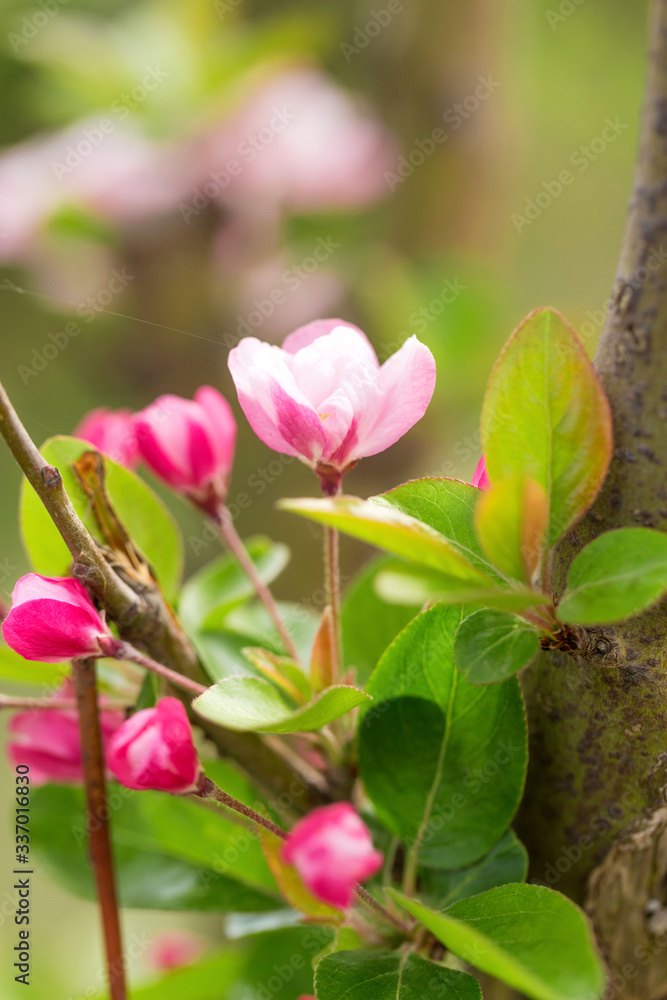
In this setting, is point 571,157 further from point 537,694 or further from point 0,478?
point 537,694

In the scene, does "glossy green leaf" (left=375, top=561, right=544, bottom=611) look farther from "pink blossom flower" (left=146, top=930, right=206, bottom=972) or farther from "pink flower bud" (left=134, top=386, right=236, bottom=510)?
"pink blossom flower" (left=146, top=930, right=206, bottom=972)

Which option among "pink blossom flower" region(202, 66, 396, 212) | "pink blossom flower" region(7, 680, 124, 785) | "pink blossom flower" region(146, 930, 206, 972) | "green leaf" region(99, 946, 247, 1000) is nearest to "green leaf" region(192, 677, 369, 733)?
"pink blossom flower" region(7, 680, 124, 785)

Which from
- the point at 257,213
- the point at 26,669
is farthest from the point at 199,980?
the point at 257,213

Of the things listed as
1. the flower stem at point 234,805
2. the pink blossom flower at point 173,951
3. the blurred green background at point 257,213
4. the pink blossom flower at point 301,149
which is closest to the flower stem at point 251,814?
the flower stem at point 234,805

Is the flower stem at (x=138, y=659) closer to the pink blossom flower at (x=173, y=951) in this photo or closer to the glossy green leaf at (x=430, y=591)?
the glossy green leaf at (x=430, y=591)

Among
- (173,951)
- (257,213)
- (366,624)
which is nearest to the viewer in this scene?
(366,624)

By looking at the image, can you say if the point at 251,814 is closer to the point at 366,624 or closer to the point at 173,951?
the point at 366,624
